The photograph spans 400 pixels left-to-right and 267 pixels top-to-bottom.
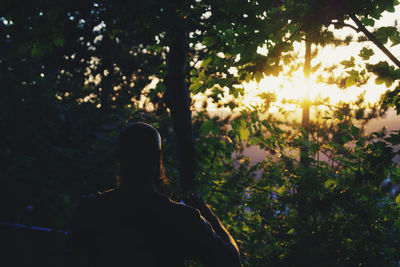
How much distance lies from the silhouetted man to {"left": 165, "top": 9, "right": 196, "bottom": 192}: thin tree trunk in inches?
71.7

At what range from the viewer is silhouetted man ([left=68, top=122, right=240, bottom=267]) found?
1.10 m

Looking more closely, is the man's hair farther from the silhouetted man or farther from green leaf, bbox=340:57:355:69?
green leaf, bbox=340:57:355:69

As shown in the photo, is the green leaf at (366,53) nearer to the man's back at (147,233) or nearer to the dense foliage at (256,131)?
the dense foliage at (256,131)

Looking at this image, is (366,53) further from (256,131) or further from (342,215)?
(342,215)

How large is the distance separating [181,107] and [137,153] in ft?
6.64

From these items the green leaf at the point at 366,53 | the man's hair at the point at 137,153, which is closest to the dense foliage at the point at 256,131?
the green leaf at the point at 366,53

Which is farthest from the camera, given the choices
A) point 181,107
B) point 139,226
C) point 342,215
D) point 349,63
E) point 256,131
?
point 181,107

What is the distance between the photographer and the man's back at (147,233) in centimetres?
110

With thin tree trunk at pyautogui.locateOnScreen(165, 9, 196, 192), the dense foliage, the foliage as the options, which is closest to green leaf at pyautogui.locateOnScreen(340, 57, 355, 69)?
the dense foliage

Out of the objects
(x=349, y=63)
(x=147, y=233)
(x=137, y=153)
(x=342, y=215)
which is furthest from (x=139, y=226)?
(x=342, y=215)

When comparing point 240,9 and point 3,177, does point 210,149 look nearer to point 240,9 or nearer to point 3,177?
point 240,9

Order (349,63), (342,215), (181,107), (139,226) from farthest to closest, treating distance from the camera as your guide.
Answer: (181,107) → (342,215) → (349,63) → (139,226)

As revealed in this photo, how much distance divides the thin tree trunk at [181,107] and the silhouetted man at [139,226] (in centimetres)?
182

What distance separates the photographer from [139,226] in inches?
43.3
